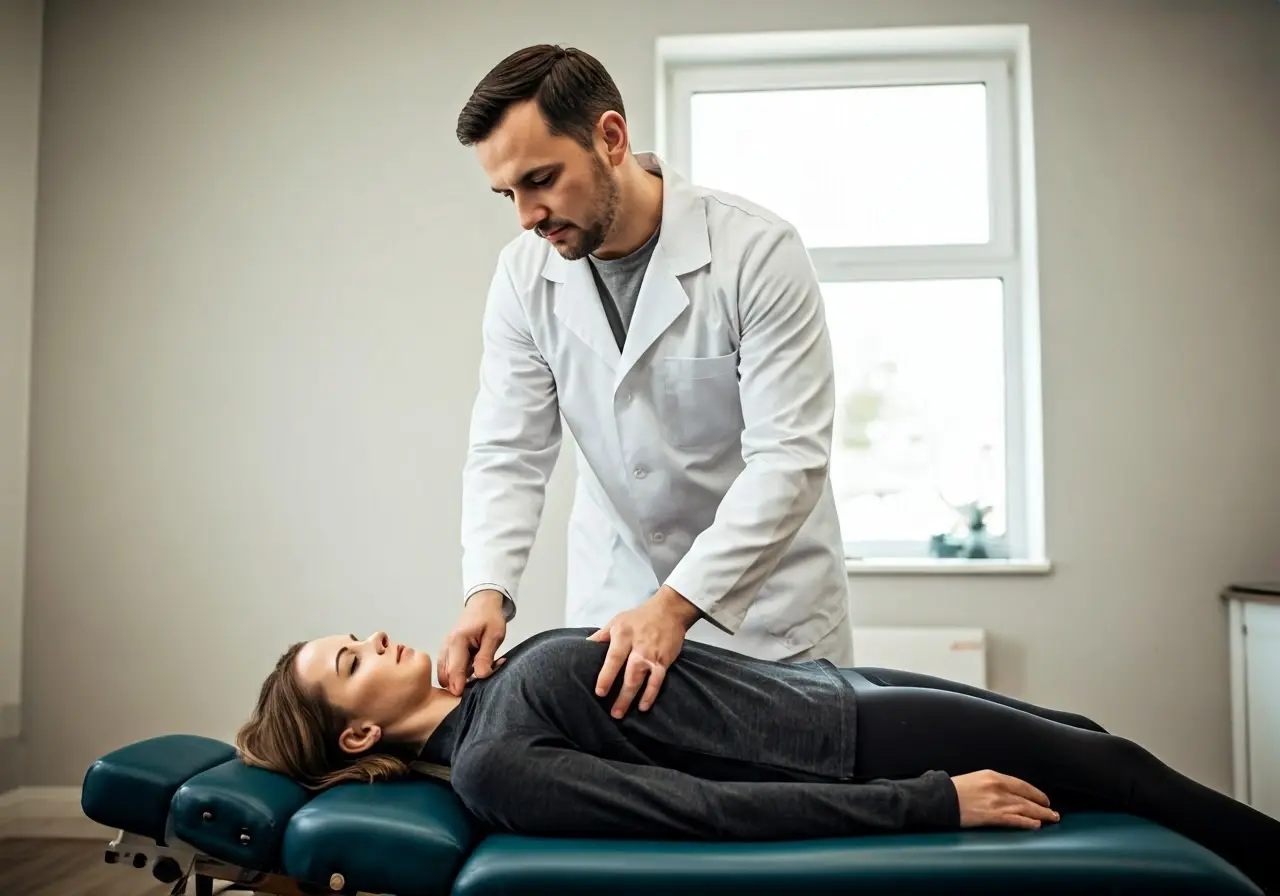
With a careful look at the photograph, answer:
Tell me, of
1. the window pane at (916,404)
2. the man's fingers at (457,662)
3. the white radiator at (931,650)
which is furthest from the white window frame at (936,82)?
the man's fingers at (457,662)

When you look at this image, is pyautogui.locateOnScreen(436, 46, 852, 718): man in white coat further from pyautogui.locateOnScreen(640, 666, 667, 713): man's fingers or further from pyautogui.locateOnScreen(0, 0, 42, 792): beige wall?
pyautogui.locateOnScreen(0, 0, 42, 792): beige wall

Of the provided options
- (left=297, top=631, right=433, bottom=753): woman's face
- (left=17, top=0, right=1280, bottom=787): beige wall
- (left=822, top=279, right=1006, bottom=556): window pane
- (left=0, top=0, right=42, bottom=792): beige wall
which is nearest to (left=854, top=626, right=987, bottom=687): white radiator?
(left=17, top=0, right=1280, bottom=787): beige wall

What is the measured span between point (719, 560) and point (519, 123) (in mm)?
628

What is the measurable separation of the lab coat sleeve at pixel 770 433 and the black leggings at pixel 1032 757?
224 mm

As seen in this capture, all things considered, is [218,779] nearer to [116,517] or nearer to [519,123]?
[519,123]

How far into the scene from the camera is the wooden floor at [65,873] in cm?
239

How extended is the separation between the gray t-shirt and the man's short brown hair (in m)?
0.23

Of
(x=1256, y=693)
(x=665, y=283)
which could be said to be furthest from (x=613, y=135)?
(x=1256, y=693)

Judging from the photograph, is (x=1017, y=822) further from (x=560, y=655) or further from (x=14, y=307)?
(x=14, y=307)

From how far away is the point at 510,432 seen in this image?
1.73 m

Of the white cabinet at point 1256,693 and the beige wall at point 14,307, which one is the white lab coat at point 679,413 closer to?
the white cabinet at point 1256,693

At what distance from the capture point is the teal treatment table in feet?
3.57

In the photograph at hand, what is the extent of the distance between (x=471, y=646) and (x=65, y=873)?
1722mm

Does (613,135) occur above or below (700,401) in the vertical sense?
above
